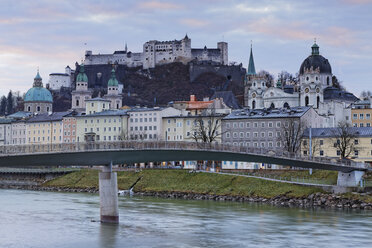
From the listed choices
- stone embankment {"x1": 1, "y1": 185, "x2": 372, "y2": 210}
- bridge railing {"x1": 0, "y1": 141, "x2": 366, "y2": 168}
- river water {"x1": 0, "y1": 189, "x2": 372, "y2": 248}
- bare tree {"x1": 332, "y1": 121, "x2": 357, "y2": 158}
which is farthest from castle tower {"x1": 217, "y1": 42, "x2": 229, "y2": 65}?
bridge railing {"x1": 0, "y1": 141, "x2": 366, "y2": 168}

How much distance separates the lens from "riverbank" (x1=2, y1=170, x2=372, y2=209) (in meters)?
63.0

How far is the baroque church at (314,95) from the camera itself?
109125 mm

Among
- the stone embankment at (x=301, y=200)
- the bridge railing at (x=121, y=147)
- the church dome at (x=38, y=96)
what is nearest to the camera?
the bridge railing at (x=121, y=147)

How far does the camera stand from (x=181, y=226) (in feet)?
159

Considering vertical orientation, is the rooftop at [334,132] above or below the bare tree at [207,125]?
below

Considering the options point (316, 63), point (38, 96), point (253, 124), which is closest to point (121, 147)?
point (253, 124)

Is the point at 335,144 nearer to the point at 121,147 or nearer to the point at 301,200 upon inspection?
the point at 301,200

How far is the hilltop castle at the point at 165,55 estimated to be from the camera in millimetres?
193875

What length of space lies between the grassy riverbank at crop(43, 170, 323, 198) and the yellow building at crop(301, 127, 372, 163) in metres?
13.2

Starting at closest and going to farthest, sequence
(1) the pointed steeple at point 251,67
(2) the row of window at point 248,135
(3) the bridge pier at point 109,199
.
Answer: (3) the bridge pier at point 109,199 → (2) the row of window at point 248,135 → (1) the pointed steeple at point 251,67

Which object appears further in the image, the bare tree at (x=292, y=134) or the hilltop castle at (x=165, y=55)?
the hilltop castle at (x=165, y=55)

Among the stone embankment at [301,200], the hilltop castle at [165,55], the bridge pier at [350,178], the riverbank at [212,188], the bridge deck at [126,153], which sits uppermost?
the hilltop castle at [165,55]

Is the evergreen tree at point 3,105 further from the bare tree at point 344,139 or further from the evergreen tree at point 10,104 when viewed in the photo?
the bare tree at point 344,139

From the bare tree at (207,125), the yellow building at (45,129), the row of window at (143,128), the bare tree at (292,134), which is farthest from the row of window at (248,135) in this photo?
the yellow building at (45,129)
